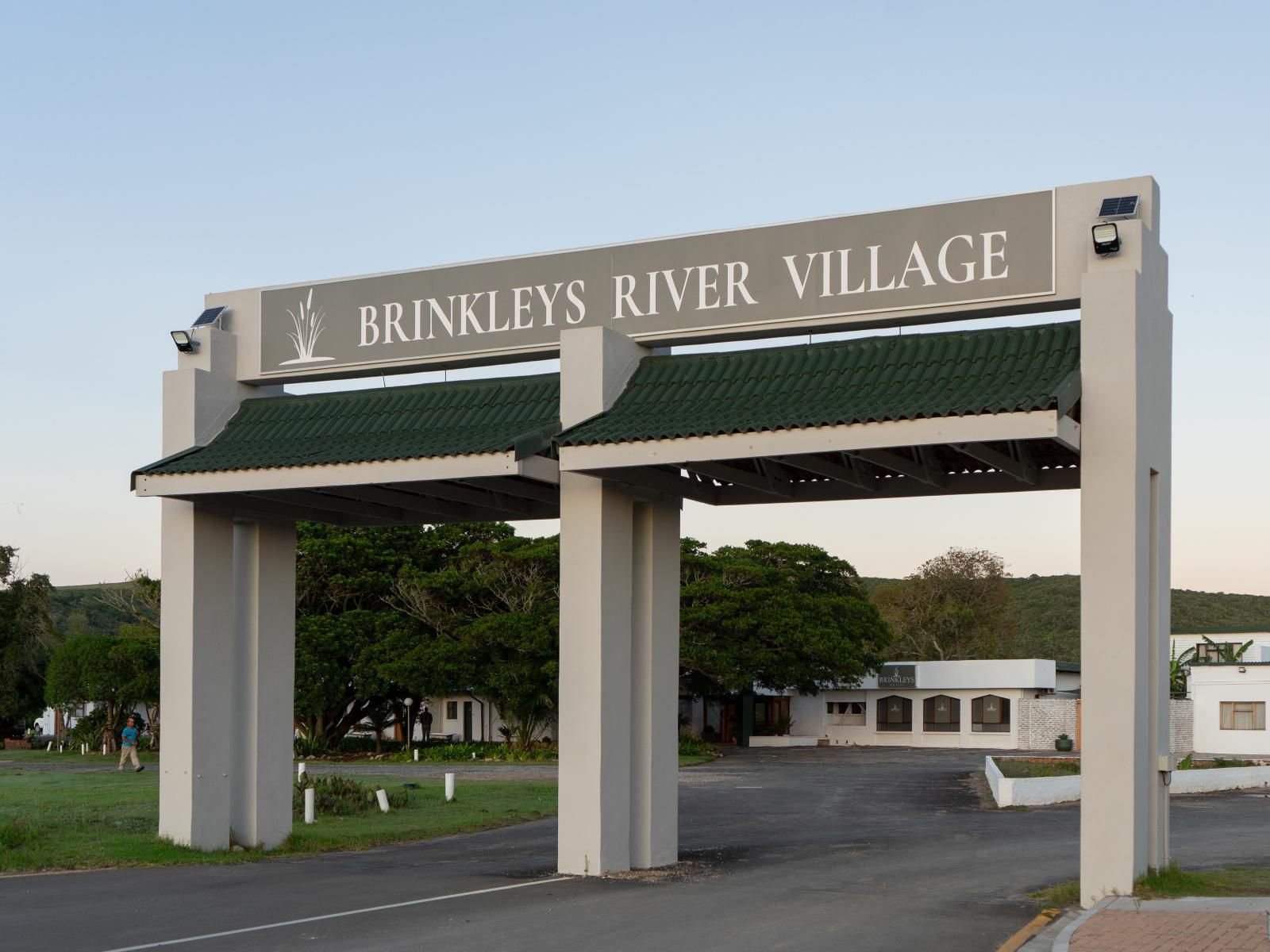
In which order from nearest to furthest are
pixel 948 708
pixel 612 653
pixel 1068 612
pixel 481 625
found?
pixel 612 653 < pixel 481 625 < pixel 948 708 < pixel 1068 612

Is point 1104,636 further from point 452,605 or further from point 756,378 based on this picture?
point 452,605

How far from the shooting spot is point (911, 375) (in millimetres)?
14570

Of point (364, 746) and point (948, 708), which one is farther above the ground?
point (948, 708)

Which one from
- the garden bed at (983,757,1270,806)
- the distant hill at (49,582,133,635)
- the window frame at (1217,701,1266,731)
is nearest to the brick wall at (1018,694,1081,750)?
the window frame at (1217,701,1266,731)

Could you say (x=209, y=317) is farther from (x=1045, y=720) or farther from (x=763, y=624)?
(x=1045, y=720)

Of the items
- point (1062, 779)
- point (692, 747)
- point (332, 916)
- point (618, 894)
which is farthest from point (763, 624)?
point (332, 916)

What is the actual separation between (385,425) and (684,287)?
13.5ft

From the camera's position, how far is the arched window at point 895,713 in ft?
193

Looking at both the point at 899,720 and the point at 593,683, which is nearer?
the point at 593,683

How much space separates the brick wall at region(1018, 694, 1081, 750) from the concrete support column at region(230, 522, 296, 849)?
136ft

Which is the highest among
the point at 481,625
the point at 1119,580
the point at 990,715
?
the point at 1119,580

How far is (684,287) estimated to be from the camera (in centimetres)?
1605

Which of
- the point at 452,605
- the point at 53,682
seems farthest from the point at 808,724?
the point at 53,682

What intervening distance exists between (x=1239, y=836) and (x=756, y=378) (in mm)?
11831
